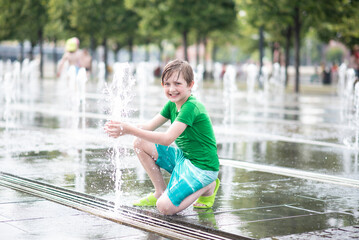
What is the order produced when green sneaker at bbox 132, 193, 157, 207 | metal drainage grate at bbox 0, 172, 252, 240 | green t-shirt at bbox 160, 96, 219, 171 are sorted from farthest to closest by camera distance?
green sneaker at bbox 132, 193, 157, 207 → green t-shirt at bbox 160, 96, 219, 171 → metal drainage grate at bbox 0, 172, 252, 240

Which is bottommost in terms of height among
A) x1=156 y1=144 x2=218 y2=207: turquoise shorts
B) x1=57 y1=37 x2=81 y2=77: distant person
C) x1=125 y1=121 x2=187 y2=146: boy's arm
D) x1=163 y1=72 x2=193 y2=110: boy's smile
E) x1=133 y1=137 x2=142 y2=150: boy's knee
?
x1=156 y1=144 x2=218 y2=207: turquoise shorts

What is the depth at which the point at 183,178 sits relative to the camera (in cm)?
534

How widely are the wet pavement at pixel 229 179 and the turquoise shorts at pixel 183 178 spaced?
0.62ft

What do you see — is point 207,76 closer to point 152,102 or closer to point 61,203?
point 152,102

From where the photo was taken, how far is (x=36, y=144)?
9703mm

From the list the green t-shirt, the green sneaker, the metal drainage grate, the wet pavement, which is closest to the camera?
the metal drainage grate

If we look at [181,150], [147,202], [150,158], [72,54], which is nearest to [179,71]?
[181,150]

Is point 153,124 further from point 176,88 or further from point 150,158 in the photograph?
point 176,88

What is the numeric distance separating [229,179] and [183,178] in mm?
1926

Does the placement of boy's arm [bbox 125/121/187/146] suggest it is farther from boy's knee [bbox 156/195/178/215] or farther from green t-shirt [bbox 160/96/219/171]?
Answer: boy's knee [bbox 156/195/178/215]

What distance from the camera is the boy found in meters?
5.30

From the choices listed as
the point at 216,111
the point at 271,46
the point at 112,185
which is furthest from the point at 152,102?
the point at 271,46

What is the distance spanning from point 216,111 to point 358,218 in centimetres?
1166

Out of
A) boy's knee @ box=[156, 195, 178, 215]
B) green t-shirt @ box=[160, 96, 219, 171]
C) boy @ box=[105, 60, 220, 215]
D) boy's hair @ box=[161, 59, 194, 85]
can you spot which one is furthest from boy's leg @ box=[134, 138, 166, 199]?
boy's hair @ box=[161, 59, 194, 85]
